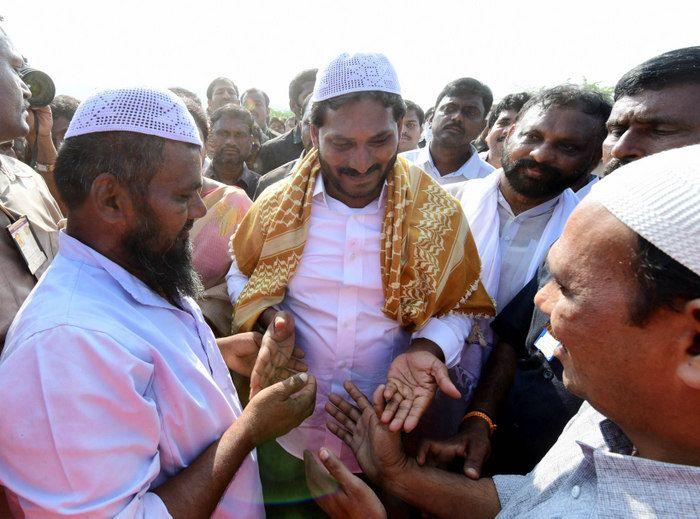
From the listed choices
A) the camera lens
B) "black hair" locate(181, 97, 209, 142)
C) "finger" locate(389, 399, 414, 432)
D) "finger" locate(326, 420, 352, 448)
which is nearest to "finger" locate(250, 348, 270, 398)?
"finger" locate(326, 420, 352, 448)

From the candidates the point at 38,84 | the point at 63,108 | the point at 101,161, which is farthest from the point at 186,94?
the point at 101,161

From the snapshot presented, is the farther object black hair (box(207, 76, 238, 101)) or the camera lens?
black hair (box(207, 76, 238, 101))

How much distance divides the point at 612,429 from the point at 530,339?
2.68 feet

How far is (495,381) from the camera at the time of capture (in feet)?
7.14

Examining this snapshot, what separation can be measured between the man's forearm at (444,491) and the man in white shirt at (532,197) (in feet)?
2.23

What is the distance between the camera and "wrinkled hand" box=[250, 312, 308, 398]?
193cm

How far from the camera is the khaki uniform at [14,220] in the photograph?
173 cm

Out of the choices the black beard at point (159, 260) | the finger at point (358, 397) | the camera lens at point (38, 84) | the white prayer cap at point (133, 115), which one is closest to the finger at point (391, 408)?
the finger at point (358, 397)

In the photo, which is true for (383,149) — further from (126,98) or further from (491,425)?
(491,425)

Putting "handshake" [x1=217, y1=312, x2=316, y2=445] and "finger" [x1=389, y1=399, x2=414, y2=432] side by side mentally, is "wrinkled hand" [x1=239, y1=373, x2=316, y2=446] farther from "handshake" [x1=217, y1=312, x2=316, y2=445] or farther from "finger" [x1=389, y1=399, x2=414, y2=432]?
"finger" [x1=389, y1=399, x2=414, y2=432]

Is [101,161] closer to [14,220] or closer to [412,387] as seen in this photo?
[14,220]

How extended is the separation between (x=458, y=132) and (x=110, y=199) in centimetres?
393

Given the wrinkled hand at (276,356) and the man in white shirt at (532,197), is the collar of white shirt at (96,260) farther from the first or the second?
the man in white shirt at (532,197)

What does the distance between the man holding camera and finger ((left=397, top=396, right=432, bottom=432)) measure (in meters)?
1.49
